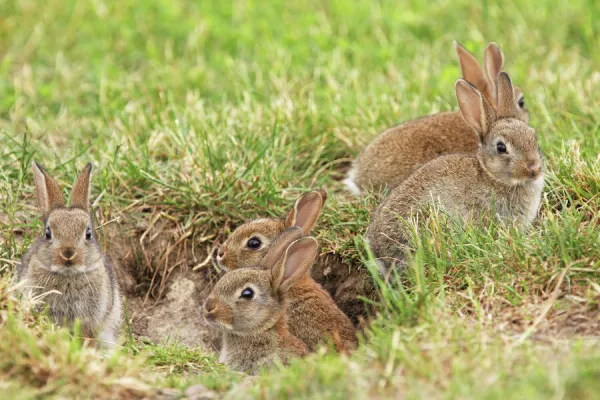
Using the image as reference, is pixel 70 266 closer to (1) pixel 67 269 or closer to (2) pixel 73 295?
(1) pixel 67 269

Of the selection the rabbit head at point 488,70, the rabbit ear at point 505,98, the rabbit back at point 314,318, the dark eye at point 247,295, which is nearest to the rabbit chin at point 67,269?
the dark eye at point 247,295

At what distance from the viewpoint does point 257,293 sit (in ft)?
20.5

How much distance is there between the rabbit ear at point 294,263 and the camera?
245 inches

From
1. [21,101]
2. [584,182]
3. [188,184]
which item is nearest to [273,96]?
[188,184]

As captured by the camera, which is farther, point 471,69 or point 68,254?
point 471,69

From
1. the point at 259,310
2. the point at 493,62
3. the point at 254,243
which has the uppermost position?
the point at 493,62

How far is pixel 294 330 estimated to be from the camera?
6.43 meters

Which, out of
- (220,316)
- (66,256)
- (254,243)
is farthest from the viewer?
(254,243)

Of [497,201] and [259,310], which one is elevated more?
[497,201]

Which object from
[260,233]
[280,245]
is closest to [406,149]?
[260,233]

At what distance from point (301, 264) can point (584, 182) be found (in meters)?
1.95

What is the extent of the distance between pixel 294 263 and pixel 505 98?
→ 6.35 ft

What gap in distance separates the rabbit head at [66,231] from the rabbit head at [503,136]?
2652mm

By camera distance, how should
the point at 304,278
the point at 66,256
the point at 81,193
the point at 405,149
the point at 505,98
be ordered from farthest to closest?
the point at 405,149 < the point at 505,98 < the point at 304,278 < the point at 81,193 < the point at 66,256
